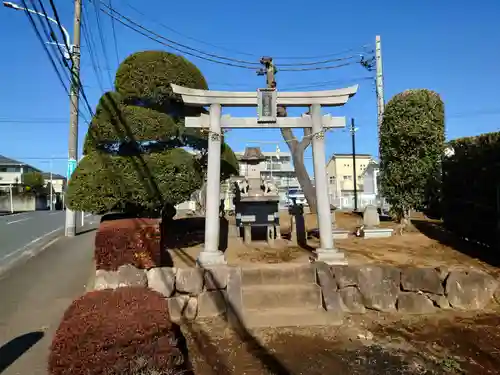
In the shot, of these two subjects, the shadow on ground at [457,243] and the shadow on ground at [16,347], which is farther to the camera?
the shadow on ground at [457,243]

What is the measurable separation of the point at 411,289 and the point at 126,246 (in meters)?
5.02

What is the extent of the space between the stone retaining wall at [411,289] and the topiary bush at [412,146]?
5.47 m

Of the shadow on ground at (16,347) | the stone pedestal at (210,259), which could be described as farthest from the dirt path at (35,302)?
the stone pedestal at (210,259)

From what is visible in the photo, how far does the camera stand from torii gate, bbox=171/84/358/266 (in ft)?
26.5

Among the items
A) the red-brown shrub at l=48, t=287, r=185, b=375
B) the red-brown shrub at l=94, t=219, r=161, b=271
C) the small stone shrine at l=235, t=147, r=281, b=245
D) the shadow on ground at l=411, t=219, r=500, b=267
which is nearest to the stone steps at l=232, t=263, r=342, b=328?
the red-brown shrub at l=94, t=219, r=161, b=271

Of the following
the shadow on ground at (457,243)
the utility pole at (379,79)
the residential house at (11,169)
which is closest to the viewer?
the shadow on ground at (457,243)

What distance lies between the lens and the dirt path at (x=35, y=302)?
4598 mm

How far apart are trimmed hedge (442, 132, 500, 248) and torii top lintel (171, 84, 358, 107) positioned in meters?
3.44

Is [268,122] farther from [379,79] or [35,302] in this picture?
[379,79]

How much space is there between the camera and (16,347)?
16.0ft

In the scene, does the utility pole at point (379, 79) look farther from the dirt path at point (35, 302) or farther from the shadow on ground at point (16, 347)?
the shadow on ground at point (16, 347)

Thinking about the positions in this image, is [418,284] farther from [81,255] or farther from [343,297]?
[81,255]

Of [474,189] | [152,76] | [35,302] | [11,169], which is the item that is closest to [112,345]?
[35,302]

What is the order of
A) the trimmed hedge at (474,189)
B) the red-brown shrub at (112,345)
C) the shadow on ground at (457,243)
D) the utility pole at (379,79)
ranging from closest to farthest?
the red-brown shrub at (112,345) → the trimmed hedge at (474,189) → the shadow on ground at (457,243) → the utility pole at (379,79)
